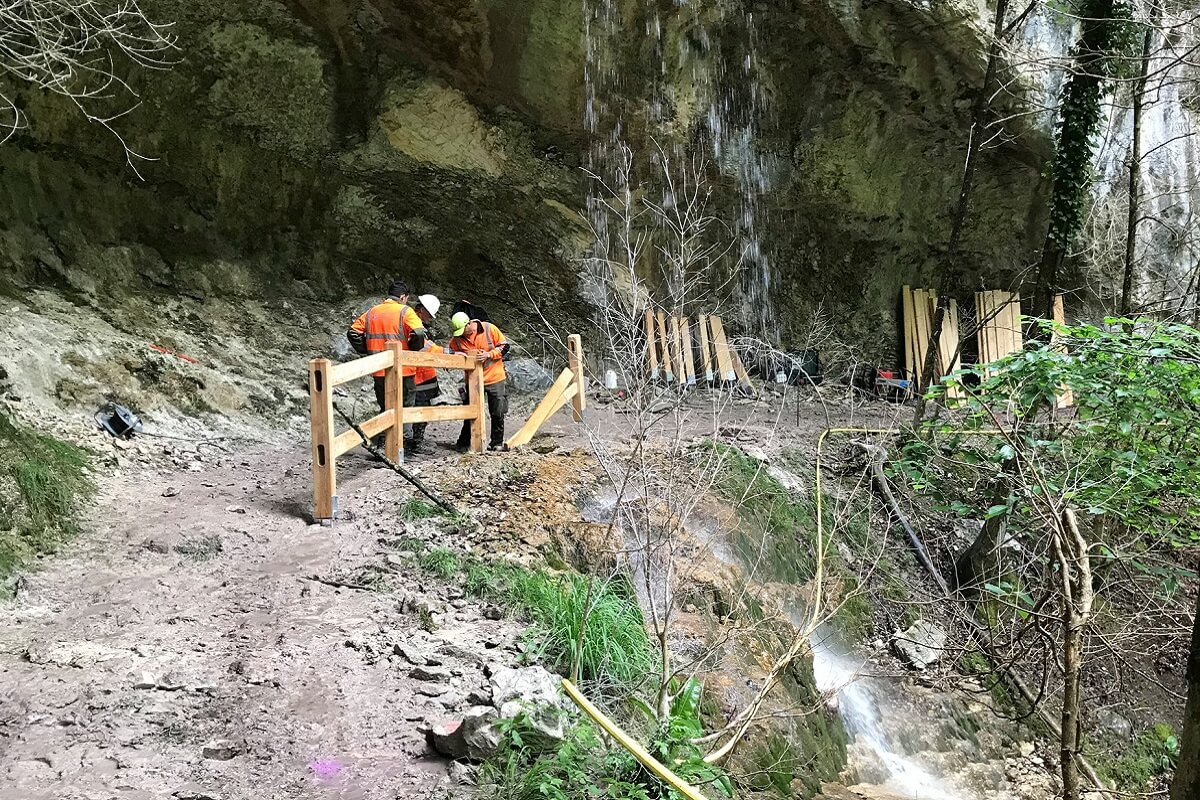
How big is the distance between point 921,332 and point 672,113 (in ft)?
22.4

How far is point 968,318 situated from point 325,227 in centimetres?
1155

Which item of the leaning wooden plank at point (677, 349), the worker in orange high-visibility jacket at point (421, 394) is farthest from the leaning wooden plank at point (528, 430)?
the leaning wooden plank at point (677, 349)

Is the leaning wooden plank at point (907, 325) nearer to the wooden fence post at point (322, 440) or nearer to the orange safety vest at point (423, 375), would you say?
the orange safety vest at point (423, 375)

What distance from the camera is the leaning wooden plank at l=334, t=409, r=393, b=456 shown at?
5.50m

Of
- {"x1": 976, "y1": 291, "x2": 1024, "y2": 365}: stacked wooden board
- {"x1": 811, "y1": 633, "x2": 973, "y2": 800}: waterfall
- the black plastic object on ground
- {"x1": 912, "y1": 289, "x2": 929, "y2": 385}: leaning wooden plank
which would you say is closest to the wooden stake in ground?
{"x1": 811, "y1": 633, "x2": 973, "y2": 800}: waterfall

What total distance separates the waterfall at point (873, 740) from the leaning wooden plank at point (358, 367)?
4.01m

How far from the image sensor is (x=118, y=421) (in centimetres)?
698

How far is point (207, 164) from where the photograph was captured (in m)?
10.3

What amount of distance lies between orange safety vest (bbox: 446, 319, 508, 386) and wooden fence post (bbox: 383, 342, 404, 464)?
1006mm

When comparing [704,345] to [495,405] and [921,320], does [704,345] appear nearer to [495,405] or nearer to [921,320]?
[921,320]

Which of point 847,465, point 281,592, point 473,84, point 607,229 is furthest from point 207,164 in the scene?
point 847,465

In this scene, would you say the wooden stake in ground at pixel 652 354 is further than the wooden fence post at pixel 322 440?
No

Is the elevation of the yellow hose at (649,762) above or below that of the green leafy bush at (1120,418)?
below

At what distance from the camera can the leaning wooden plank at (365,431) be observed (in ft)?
18.1
